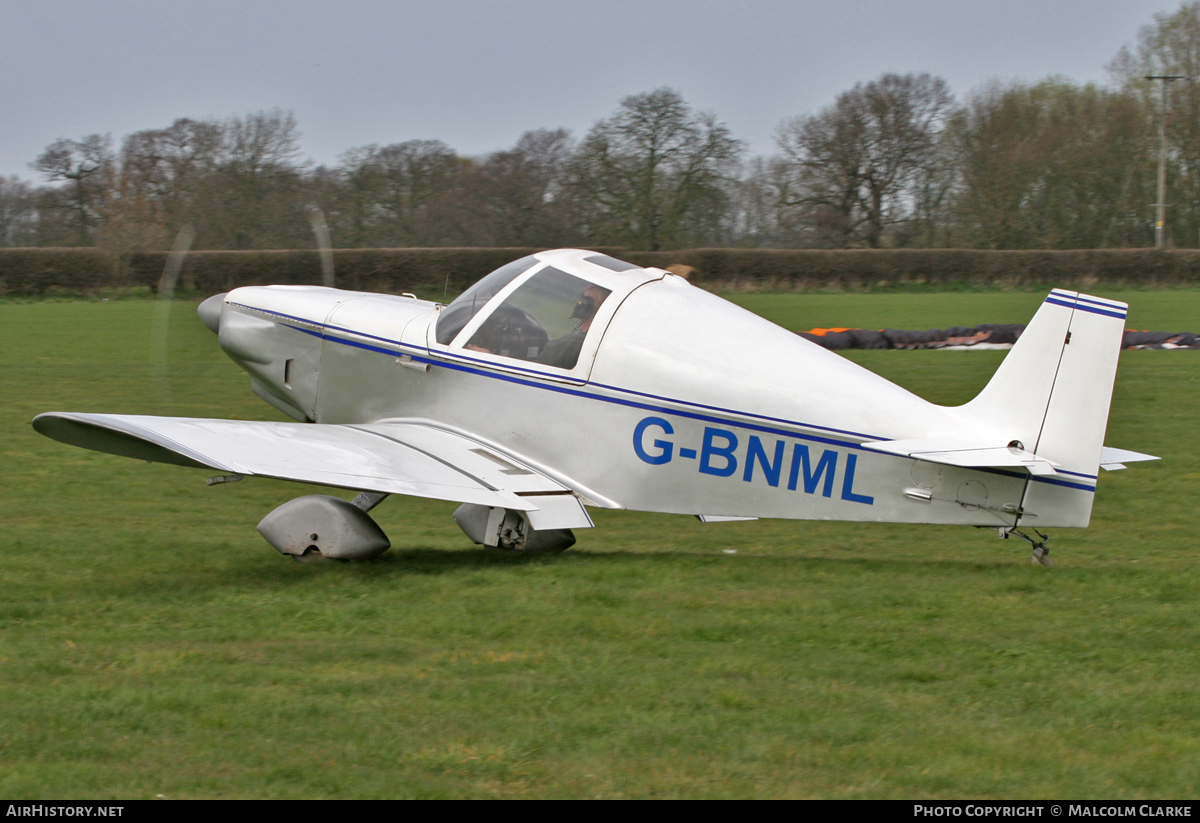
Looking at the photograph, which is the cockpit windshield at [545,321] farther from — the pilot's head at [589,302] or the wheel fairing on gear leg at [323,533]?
the wheel fairing on gear leg at [323,533]

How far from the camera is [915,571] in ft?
22.3

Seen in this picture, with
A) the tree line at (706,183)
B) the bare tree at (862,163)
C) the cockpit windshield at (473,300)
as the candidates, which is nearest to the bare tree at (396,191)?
the tree line at (706,183)

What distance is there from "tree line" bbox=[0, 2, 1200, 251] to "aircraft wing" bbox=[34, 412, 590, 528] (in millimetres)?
27623

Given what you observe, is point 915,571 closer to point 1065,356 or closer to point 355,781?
point 1065,356

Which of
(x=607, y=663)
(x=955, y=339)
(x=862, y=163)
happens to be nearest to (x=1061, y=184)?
(x=862, y=163)

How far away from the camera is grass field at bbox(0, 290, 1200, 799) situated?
378cm

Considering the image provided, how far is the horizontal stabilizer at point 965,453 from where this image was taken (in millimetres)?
5988

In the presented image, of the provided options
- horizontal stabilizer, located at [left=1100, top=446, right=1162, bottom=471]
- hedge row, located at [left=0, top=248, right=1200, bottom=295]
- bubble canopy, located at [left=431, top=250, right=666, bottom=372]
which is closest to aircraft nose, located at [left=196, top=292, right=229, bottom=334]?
bubble canopy, located at [left=431, top=250, right=666, bottom=372]

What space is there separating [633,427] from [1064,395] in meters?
2.44

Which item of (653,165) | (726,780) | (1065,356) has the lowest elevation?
(726,780)

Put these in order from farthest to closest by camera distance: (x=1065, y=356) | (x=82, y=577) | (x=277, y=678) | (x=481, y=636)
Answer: (x=82, y=577), (x=1065, y=356), (x=481, y=636), (x=277, y=678)

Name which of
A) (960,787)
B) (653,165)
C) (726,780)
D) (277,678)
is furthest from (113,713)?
(653,165)

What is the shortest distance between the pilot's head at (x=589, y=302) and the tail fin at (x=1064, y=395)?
8.01 ft
